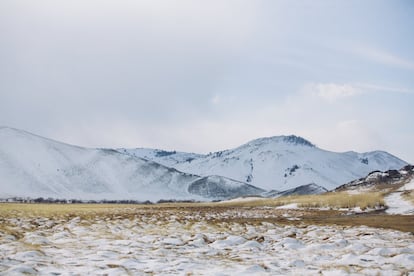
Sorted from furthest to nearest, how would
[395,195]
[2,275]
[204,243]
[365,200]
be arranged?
[395,195] < [365,200] < [204,243] < [2,275]

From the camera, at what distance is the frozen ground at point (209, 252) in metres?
9.41

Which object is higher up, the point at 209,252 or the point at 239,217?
the point at 239,217

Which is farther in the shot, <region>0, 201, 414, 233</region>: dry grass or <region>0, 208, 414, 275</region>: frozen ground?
<region>0, 201, 414, 233</region>: dry grass

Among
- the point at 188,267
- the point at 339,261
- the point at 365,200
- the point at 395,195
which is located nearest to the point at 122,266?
the point at 188,267

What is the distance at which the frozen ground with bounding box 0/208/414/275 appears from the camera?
9406 mm

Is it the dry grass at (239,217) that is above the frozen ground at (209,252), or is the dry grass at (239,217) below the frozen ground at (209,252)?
above

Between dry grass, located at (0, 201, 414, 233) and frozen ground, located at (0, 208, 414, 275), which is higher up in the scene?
dry grass, located at (0, 201, 414, 233)

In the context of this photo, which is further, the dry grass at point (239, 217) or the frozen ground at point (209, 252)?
the dry grass at point (239, 217)

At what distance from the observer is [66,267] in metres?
9.52

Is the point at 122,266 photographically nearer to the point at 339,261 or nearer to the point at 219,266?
the point at 219,266

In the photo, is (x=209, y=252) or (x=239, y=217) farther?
(x=239, y=217)

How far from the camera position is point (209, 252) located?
1193cm

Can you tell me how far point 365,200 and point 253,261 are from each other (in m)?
30.1

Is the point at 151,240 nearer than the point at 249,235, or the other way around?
the point at 151,240
